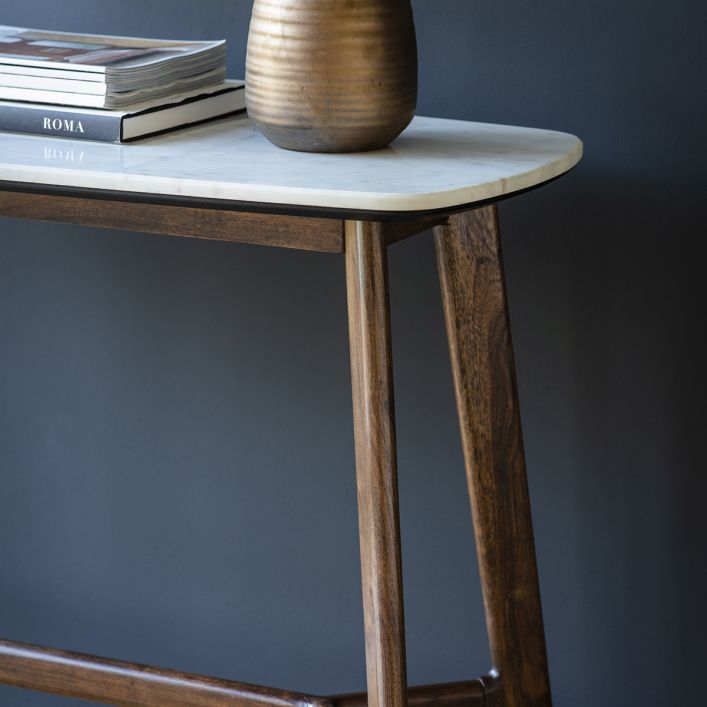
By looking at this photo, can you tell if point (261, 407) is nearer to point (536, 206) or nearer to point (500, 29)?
Result: point (536, 206)

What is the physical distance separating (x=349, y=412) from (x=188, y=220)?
1.79ft

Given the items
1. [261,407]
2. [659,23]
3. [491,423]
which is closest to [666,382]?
[491,423]

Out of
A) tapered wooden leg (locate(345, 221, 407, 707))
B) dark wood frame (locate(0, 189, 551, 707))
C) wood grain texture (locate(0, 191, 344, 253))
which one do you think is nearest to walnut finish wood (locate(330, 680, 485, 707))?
dark wood frame (locate(0, 189, 551, 707))

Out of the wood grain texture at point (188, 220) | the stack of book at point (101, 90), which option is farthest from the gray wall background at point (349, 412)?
the wood grain texture at point (188, 220)

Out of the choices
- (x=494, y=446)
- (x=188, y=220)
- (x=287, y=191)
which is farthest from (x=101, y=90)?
(x=494, y=446)

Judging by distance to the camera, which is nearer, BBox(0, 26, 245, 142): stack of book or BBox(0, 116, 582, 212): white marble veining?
BBox(0, 116, 582, 212): white marble veining

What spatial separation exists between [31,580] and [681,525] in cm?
93

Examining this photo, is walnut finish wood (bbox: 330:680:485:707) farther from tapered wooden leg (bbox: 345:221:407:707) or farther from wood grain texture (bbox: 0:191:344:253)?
wood grain texture (bbox: 0:191:344:253)

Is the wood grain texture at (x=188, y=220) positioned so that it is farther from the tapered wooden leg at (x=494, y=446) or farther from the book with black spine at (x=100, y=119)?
the tapered wooden leg at (x=494, y=446)

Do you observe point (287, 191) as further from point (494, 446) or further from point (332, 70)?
point (494, 446)

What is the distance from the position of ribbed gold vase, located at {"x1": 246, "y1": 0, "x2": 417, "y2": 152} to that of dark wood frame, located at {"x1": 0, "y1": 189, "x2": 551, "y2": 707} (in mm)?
95

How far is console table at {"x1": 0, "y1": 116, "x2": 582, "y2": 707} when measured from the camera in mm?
933

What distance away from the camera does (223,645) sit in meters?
1.64

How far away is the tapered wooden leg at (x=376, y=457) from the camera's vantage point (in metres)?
0.96
